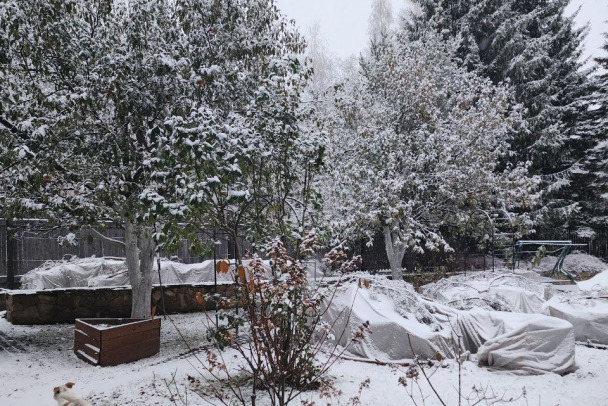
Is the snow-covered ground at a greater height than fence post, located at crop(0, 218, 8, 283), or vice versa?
fence post, located at crop(0, 218, 8, 283)

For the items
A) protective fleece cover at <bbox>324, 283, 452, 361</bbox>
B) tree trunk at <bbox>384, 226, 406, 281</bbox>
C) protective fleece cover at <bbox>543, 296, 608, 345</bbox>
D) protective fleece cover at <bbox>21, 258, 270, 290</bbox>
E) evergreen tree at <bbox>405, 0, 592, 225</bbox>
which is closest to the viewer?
protective fleece cover at <bbox>324, 283, 452, 361</bbox>

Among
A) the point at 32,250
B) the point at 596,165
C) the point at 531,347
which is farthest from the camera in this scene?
the point at 596,165

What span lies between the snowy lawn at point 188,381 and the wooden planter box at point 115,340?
12 cm

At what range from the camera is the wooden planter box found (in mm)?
5660

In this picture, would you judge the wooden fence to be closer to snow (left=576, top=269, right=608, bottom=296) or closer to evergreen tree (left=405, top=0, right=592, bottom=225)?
snow (left=576, top=269, right=608, bottom=296)

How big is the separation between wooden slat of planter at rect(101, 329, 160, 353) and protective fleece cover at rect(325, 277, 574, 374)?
8.44 ft

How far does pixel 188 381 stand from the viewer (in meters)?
5.04

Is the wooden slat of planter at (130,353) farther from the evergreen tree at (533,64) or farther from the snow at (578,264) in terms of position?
the evergreen tree at (533,64)

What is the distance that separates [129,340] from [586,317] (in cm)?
701

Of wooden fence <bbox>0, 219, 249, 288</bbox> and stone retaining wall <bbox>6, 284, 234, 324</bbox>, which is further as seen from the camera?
wooden fence <bbox>0, 219, 249, 288</bbox>

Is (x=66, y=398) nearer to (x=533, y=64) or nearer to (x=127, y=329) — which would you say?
(x=127, y=329)

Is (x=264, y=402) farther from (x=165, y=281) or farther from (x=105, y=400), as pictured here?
(x=165, y=281)

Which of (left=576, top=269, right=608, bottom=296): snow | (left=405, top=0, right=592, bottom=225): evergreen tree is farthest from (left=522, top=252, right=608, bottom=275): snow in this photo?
(left=576, top=269, right=608, bottom=296): snow

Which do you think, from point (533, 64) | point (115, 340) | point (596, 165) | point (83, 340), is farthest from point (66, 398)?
point (596, 165)
